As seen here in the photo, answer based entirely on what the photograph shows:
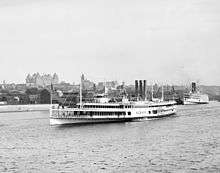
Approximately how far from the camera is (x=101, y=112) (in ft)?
338

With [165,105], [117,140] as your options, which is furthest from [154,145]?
[165,105]

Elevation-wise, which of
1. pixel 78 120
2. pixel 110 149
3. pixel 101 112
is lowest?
pixel 110 149

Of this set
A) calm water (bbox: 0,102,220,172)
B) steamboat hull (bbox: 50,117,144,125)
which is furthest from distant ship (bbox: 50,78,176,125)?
calm water (bbox: 0,102,220,172)

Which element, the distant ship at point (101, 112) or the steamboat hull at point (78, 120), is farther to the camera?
the distant ship at point (101, 112)

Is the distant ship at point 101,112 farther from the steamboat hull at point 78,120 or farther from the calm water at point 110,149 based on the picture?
the calm water at point 110,149

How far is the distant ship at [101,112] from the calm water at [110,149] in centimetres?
466

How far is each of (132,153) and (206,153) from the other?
8214 millimetres

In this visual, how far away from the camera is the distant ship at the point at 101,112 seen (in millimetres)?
99812

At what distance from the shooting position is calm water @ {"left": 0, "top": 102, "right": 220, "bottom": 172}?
53.3m

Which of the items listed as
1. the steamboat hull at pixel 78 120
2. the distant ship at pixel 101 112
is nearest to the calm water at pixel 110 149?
the steamboat hull at pixel 78 120

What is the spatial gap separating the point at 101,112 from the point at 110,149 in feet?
124

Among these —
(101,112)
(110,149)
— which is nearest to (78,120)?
(101,112)

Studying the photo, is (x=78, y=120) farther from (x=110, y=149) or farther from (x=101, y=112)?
(x=110, y=149)

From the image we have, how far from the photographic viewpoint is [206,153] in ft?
197
